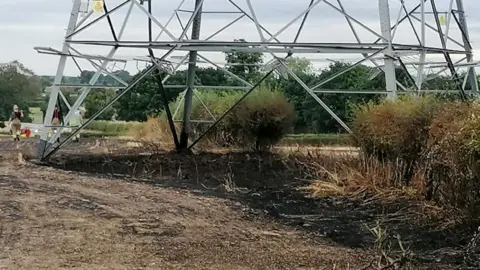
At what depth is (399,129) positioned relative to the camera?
678 inches

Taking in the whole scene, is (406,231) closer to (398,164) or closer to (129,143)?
(398,164)

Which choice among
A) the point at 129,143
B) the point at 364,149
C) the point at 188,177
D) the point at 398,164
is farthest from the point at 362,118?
the point at 129,143

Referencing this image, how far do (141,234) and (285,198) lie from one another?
5.08m

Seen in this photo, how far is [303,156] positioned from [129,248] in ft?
44.0

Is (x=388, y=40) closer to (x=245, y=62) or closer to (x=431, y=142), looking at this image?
(x=431, y=142)

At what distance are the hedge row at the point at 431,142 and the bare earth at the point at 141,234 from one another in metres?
2.06

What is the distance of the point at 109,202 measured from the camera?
15.6 metres

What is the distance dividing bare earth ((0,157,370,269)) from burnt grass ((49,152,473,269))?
60 centimetres

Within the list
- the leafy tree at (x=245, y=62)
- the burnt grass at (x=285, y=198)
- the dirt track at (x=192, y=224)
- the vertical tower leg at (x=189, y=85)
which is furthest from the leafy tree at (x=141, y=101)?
the dirt track at (x=192, y=224)

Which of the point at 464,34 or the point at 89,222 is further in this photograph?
the point at 464,34

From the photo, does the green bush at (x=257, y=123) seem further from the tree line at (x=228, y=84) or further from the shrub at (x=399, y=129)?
the shrub at (x=399, y=129)

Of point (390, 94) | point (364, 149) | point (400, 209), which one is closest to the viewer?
point (400, 209)

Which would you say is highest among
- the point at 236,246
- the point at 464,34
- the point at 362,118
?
the point at 464,34

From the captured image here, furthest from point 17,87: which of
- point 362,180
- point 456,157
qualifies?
point 456,157
